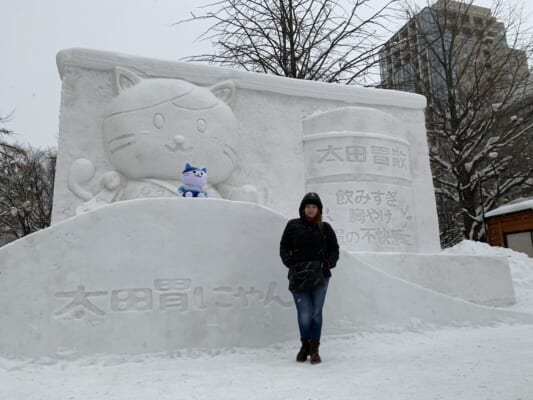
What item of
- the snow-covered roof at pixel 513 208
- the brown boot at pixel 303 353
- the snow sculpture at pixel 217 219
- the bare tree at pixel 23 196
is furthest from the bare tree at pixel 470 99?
the bare tree at pixel 23 196

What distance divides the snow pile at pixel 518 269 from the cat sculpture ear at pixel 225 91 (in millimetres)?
4105

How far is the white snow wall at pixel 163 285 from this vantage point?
2973mm

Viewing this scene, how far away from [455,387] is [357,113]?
13.7ft

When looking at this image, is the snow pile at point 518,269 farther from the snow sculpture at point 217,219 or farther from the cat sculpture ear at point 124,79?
the cat sculpture ear at point 124,79

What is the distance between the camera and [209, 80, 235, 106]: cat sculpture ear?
5.19 meters

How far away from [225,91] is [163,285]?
2.90 m

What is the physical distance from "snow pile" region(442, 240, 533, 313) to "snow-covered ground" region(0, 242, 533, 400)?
214 cm

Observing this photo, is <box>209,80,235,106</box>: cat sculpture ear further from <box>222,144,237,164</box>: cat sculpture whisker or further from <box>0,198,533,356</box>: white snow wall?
<box>0,198,533,356</box>: white snow wall

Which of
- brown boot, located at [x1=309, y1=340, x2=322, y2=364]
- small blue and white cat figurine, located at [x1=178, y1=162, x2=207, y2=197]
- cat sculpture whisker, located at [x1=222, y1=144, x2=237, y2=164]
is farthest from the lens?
cat sculpture whisker, located at [x1=222, y1=144, x2=237, y2=164]

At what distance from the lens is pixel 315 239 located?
10.4ft

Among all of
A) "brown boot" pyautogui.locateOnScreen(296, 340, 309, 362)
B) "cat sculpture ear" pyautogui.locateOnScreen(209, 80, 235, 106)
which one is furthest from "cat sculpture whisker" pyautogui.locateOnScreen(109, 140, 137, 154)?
"brown boot" pyautogui.locateOnScreen(296, 340, 309, 362)

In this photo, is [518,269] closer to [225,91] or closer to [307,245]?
[307,245]

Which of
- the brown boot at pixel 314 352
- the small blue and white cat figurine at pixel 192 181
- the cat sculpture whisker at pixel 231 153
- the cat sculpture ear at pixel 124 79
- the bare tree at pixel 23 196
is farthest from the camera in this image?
the bare tree at pixel 23 196

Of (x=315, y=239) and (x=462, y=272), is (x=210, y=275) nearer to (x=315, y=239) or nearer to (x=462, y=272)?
(x=315, y=239)
